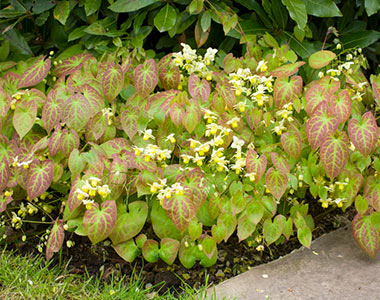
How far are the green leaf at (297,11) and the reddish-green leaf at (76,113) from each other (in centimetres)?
122

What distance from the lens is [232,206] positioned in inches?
85.4

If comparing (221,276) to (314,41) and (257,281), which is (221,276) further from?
(314,41)

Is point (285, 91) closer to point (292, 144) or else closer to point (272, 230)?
point (292, 144)

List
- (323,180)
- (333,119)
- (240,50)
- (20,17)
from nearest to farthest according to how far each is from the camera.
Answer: (333,119), (323,180), (20,17), (240,50)

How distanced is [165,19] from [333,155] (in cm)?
125

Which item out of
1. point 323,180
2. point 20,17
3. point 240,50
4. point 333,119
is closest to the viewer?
point 333,119

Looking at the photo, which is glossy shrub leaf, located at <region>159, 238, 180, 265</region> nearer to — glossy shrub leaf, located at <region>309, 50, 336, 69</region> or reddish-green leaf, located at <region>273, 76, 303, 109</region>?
reddish-green leaf, located at <region>273, 76, 303, 109</region>

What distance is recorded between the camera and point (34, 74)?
2553 millimetres

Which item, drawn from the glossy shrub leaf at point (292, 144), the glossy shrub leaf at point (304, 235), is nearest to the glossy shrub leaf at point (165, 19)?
the glossy shrub leaf at point (292, 144)

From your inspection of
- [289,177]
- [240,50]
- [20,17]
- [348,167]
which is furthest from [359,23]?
[20,17]

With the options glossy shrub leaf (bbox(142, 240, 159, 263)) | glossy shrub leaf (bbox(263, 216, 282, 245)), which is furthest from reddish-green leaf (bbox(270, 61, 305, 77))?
glossy shrub leaf (bbox(142, 240, 159, 263))

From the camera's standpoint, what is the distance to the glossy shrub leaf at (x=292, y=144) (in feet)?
7.30

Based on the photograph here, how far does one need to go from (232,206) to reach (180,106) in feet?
1.67

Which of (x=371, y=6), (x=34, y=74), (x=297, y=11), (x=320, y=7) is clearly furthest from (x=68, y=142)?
(x=371, y=6)
